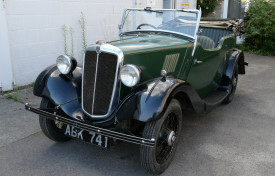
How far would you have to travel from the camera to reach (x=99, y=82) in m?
2.88

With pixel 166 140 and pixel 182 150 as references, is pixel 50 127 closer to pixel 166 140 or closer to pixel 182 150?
pixel 166 140

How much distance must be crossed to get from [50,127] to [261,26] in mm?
8035

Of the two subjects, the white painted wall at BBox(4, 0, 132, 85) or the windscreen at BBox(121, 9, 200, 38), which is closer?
the windscreen at BBox(121, 9, 200, 38)

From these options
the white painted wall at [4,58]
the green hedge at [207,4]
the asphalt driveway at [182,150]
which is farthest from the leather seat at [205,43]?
the green hedge at [207,4]

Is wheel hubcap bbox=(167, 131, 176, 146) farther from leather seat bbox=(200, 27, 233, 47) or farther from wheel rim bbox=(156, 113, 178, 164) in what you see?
leather seat bbox=(200, 27, 233, 47)

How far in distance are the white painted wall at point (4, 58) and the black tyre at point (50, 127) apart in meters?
2.24

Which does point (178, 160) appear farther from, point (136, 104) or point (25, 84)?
point (25, 84)

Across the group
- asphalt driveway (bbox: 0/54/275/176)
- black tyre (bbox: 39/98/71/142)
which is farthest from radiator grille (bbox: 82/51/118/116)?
asphalt driveway (bbox: 0/54/275/176)

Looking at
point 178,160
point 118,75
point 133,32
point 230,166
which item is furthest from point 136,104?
point 133,32

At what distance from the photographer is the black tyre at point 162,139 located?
2.58 m

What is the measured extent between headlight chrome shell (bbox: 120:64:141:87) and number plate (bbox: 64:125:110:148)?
566 millimetres

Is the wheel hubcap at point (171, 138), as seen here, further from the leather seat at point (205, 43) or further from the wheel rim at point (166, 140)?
the leather seat at point (205, 43)

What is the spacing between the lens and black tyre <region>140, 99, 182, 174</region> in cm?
258

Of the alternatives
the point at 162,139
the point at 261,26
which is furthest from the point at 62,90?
the point at 261,26
